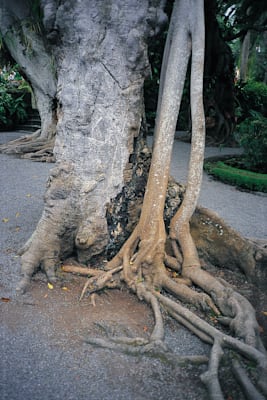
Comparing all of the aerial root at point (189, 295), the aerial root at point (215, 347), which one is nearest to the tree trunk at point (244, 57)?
the aerial root at point (189, 295)

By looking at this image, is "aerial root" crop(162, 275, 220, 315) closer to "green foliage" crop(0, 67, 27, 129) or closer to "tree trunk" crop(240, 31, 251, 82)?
"green foliage" crop(0, 67, 27, 129)

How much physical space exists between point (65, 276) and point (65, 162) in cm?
117

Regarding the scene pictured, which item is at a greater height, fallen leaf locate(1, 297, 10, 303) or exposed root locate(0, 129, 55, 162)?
fallen leaf locate(1, 297, 10, 303)

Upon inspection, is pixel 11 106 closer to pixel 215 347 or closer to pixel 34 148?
pixel 34 148

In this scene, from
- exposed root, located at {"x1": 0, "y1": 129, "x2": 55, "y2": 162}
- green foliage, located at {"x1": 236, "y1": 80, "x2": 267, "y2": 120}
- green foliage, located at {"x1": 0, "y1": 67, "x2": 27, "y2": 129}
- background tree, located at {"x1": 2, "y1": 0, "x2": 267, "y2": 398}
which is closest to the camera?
background tree, located at {"x1": 2, "y1": 0, "x2": 267, "y2": 398}

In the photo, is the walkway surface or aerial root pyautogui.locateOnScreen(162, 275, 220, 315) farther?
aerial root pyautogui.locateOnScreen(162, 275, 220, 315)

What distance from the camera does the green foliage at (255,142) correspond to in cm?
1073

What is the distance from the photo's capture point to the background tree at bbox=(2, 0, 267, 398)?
14.1ft

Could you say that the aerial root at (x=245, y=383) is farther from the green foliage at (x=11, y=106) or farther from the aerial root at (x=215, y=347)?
the green foliage at (x=11, y=106)

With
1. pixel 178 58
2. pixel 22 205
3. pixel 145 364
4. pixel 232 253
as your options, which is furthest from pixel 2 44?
pixel 145 364

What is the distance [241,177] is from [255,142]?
3.91 ft

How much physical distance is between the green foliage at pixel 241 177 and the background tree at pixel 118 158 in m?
5.41

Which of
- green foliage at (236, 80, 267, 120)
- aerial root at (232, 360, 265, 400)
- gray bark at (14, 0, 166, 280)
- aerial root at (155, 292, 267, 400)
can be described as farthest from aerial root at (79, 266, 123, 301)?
green foliage at (236, 80, 267, 120)

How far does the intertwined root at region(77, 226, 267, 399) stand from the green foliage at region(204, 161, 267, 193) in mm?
5665
